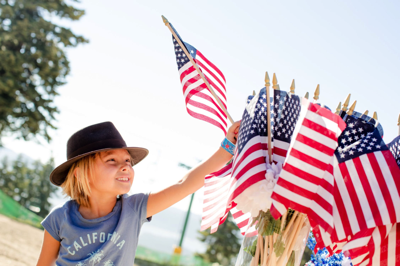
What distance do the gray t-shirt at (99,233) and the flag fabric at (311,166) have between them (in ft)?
4.60

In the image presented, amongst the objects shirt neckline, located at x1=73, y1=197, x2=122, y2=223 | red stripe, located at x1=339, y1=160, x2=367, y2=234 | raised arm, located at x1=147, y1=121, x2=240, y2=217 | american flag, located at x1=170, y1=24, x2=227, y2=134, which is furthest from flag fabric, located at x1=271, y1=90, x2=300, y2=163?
shirt neckline, located at x1=73, y1=197, x2=122, y2=223

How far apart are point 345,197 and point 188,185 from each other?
1220 millimetres

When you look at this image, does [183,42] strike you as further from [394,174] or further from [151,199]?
[394,174]

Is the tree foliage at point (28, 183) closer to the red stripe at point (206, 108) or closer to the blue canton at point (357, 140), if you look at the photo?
the red stripe at point (206, 108)

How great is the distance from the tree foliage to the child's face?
29926 millimetres

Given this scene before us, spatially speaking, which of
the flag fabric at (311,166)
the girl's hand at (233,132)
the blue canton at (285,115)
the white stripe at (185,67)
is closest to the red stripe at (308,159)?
the flag fabric at (311,166)

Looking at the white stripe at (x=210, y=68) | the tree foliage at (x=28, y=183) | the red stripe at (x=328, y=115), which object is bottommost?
the tree foliage at (x=28, y=183)

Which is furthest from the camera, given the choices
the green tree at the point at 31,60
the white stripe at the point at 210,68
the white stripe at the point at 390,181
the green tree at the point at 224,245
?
the green tree at the point at 224,245

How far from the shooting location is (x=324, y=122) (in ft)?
4.63

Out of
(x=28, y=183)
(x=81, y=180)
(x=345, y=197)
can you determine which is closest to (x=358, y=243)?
(x=345, y=197)

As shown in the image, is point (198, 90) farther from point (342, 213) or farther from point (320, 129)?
point (342, 213)

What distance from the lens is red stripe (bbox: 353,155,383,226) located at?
4.49 feet

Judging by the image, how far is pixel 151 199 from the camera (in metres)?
2.61

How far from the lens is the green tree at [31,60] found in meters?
16.2
